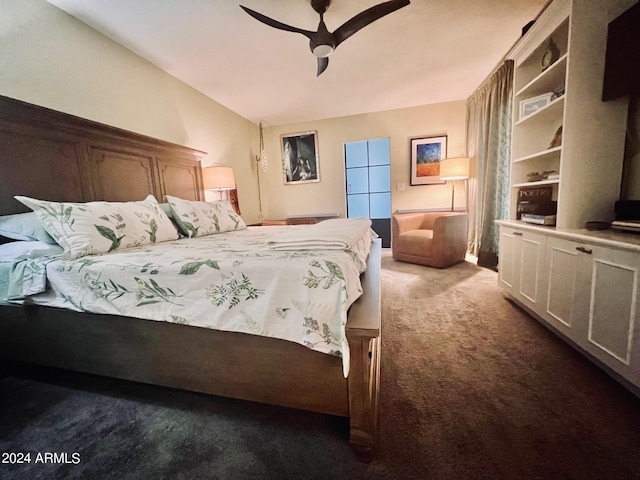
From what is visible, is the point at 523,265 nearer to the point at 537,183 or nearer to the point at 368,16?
the point at 537,183

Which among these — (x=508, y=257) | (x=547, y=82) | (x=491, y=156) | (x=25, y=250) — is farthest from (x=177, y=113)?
(x=491, y=156)

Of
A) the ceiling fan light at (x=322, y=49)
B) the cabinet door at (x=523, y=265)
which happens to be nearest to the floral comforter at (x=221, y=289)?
the cabinet door at (x=523, y=265)

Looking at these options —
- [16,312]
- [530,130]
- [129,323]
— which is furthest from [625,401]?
[16,312]

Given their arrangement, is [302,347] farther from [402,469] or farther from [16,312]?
[16,312]

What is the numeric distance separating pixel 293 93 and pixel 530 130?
2.72m

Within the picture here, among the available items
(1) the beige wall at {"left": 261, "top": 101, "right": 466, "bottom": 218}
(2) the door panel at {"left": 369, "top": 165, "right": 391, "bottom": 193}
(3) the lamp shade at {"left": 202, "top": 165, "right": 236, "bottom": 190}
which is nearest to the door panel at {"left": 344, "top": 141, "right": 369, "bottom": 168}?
(2) the door panel at {"left": 369, "top": 165, "right": 391, "bottom": 193}

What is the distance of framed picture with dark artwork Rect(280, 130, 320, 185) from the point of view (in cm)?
467

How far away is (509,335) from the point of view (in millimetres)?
1733

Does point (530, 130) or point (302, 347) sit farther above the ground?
point (530, 130)

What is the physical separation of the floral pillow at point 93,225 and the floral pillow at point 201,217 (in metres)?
0.36

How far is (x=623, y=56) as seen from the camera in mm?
1418

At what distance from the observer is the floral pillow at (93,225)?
1340mm

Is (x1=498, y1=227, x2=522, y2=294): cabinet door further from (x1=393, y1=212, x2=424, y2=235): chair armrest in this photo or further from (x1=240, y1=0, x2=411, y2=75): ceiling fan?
(x1=240, y1=0, x2=411, y2=75): ceiling fan

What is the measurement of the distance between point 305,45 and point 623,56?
7.35 ft
